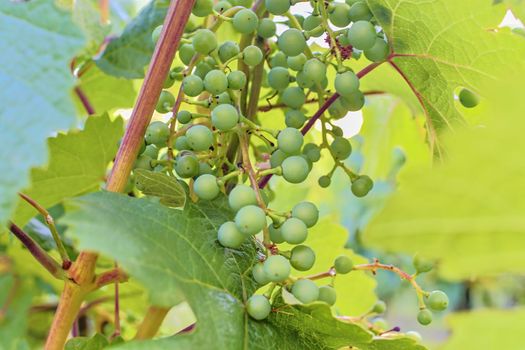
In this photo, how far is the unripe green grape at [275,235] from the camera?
27.0 inches

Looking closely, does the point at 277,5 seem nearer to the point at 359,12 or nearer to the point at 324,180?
the point at 359,12

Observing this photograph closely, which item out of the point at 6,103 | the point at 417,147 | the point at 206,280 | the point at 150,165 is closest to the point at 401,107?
the point at 417,147

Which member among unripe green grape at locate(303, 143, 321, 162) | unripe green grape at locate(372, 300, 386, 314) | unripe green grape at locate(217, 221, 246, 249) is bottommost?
unripe green grape at locate(372, 300, 386, 314)

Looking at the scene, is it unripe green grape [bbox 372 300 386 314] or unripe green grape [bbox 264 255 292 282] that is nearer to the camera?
unripe green grape [bbox 264 255 292 282]

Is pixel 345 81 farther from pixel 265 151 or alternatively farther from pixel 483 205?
pixel 483 205

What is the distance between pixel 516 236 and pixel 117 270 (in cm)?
43

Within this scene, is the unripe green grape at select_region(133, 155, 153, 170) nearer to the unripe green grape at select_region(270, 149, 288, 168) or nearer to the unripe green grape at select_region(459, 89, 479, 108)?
the unripe green grape at select_region(270, 149, 288, 168)

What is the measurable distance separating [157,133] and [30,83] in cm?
19

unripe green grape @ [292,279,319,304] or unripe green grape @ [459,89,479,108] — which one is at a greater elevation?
unripe green grape @ [459,89,479,108]

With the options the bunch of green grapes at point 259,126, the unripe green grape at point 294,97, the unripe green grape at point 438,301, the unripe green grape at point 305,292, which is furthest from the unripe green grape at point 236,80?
the unripe green grape at point 438,301

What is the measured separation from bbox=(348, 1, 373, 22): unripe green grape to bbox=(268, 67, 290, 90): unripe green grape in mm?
110

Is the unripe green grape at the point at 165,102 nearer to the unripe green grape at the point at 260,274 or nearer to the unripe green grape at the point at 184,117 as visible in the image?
the unripe green grape at the point at 184,117

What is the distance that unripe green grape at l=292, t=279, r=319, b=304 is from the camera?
0.65 m

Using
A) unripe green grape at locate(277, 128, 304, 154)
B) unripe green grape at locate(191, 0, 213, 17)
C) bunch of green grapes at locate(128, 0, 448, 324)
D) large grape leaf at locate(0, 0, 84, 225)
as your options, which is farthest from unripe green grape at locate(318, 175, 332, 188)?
large grape leaf at locate(0, 0, 84, 225)
